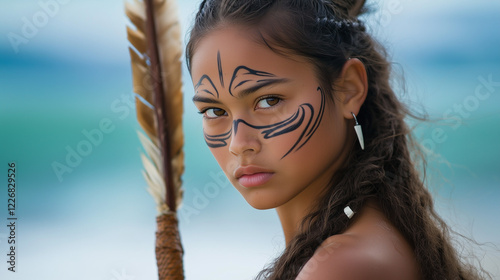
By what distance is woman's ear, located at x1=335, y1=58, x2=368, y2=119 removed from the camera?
1.36 meters

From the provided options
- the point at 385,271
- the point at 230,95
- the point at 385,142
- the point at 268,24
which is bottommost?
the point at 385,271

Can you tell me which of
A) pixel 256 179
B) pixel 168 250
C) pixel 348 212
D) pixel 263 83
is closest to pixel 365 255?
pixel 348 212

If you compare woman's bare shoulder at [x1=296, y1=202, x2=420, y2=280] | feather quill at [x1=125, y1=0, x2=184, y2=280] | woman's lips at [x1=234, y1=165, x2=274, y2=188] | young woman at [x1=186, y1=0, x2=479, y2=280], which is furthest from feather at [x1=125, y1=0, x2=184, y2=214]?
woman's bare shoulder at [x1=296, y1=202, x2=420, y2=280]

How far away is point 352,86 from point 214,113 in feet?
1.18

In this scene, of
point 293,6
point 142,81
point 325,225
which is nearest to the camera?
point 325,225

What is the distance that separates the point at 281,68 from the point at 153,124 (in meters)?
0.63

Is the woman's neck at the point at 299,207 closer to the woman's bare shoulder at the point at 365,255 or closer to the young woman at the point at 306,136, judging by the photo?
the young woman at the point at 306,136

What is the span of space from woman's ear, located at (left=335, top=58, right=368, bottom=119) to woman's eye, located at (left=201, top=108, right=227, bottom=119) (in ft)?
0.97

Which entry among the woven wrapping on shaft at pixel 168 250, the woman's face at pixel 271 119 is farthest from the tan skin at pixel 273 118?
the woven wrapping on shaft at pixel 168 250

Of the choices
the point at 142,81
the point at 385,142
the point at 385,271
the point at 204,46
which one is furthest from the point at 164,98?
the point at 385,271

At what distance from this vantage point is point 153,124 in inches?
69.1

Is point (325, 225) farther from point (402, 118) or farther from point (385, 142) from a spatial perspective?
point (402, 118)

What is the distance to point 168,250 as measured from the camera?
1577mm

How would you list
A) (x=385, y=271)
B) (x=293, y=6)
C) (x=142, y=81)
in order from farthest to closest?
(x=142, y=81)
(x=293, y=6)
(x=385, y=271)
